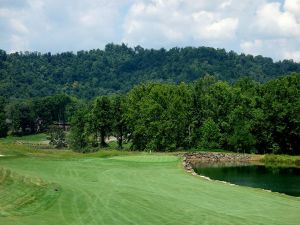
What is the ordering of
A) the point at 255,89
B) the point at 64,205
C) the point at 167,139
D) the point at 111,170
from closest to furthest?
the point at 64,205, the point at 111,170, the point at 167,139, the point at 255,89

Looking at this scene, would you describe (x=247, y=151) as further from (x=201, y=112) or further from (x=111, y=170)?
(x=111, y=170)

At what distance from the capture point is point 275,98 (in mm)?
84375

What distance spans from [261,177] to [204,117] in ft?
136

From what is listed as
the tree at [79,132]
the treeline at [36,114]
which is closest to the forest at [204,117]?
the tree at [79,132]

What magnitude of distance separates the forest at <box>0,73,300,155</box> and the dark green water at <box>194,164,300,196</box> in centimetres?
1998

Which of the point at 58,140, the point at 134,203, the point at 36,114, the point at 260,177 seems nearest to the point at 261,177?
the point at 260,177

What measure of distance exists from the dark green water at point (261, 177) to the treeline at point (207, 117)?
19.9 m

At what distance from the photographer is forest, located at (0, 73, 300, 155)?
273 feet

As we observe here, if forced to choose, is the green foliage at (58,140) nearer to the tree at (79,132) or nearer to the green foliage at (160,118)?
the tree at (79,132)

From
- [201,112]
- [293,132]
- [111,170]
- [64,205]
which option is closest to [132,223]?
[64,205]

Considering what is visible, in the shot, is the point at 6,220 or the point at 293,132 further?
the point at 293,132

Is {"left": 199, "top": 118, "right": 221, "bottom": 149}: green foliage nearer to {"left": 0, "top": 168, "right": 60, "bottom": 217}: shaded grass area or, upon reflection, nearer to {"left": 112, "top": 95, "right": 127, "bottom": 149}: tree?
{"left": 112, "top": 95, "right": 127, "bottom": 149}: tree

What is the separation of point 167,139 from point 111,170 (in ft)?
146

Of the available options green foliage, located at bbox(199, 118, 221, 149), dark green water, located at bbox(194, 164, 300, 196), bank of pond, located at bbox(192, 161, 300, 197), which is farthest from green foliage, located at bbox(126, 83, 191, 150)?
dark green water, located at bbox(194, 164, 300, 196)
